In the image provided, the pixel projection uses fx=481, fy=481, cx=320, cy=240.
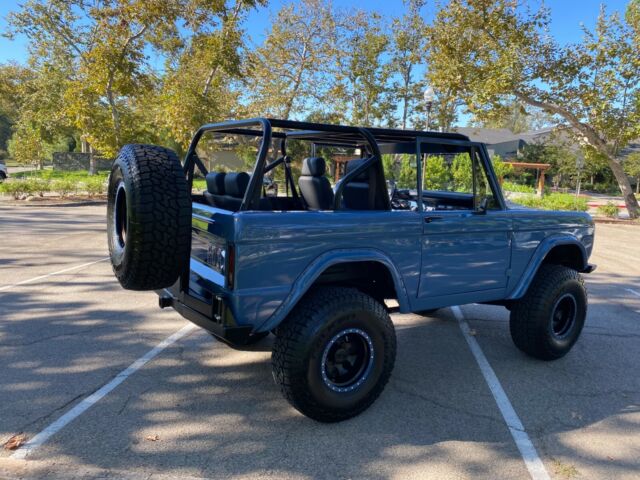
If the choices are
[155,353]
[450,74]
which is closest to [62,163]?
[450,74]

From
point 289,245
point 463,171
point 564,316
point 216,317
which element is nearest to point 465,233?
point 463,171

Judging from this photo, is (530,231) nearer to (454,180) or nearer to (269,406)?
(454,180)

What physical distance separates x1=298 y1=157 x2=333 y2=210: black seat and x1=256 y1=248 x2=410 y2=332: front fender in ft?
2.03

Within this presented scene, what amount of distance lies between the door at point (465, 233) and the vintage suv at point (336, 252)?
13 mm

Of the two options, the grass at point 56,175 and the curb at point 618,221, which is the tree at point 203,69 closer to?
the grass at point 56,175

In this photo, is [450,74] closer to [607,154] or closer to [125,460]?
[607,154]

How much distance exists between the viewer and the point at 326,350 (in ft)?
9.98

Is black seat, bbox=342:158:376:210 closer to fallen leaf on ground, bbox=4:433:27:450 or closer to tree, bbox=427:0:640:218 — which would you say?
fallen leaf on ground, bbox=4:433:27:450

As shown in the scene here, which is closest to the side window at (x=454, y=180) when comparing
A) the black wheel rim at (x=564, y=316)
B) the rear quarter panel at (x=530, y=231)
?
the rear quarter panel at (x=530, y=231)

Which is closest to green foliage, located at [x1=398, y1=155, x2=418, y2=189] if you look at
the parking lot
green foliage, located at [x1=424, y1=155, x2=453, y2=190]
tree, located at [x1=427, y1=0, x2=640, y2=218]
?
green foliage, located at [x1=424, y1=155, x2=453, y2=190]

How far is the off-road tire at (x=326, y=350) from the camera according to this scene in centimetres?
294

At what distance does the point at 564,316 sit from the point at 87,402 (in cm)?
422

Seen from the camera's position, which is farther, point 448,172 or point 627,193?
point 627,193

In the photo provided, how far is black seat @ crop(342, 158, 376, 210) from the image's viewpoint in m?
3.59
